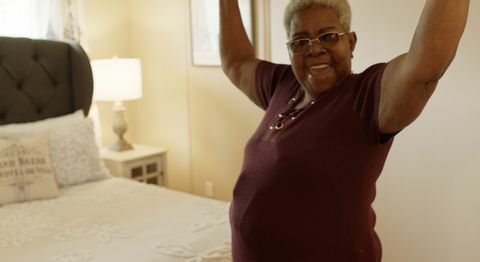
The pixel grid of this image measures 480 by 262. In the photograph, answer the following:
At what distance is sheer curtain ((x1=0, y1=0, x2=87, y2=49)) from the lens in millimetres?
2977

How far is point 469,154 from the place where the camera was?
2.27 m

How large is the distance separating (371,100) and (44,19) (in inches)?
104

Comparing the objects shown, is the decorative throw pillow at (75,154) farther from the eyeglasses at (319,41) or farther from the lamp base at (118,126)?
the eyeglasses at (319,41)

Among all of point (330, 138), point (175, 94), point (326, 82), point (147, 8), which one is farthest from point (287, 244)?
point (147, 8)

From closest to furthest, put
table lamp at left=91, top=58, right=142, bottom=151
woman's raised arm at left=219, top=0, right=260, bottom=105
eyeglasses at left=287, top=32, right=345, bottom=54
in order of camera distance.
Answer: eyeglasses at left=287, top=32, right=345, bottom=54, woman's raised arm at left=219, top=0, right=260, bottom=105, table lamp at left=91, top=58, right=142, bottom=151

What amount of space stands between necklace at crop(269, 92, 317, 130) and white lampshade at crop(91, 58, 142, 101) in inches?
80.2

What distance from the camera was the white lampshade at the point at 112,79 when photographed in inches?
124

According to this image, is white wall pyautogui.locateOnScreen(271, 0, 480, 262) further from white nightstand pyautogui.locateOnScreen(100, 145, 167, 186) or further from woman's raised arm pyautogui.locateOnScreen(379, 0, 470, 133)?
white nightstand pyautogui.locateOnScreen(100, 145, 167, 186)

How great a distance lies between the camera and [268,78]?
1.53 metres

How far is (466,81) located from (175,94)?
2.01 m

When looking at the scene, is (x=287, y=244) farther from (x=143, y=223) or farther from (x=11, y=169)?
(x=11, y=169)

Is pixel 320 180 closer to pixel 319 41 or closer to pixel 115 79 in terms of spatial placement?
pixel 319 41

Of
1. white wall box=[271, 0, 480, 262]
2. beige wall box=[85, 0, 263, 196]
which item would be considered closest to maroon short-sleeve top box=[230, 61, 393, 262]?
white wall box=[271, 0, 480, 262]

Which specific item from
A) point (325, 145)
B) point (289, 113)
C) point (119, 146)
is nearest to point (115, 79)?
point (119, 146)
